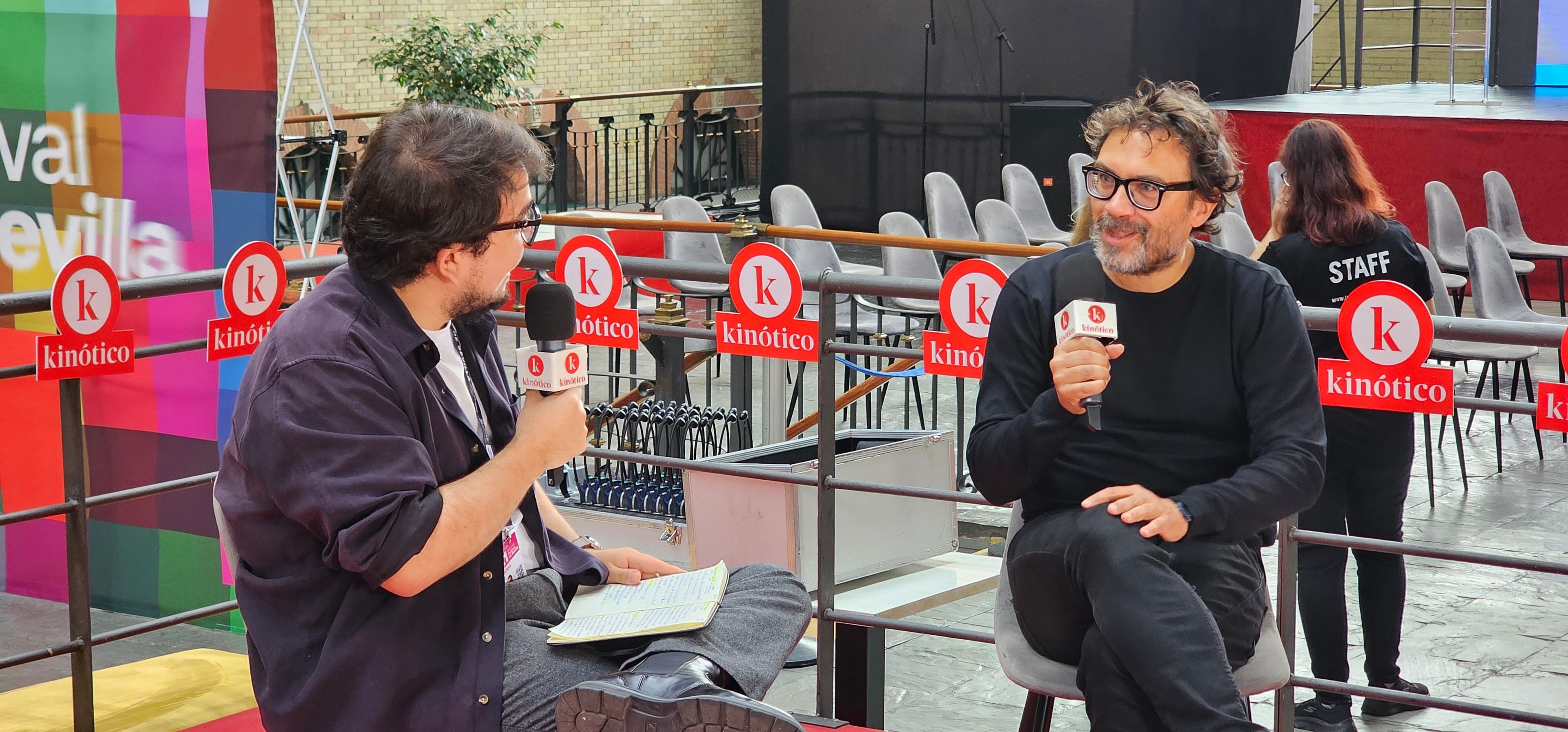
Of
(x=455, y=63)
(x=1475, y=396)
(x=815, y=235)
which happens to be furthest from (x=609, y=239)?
(x=455, y=63)

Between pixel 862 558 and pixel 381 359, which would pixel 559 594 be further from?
pixel 862 558

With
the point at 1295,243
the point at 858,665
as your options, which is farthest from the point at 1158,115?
the point at 1295,243

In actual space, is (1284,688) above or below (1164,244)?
below

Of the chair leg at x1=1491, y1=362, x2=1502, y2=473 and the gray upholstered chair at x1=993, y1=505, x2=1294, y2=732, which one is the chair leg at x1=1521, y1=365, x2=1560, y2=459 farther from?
the gray upholstered chair at x1=993, y1=505, x2=1294, y2=732

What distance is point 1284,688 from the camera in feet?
8.53

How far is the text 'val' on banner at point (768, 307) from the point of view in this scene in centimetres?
286

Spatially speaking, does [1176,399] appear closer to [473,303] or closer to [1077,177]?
[473,303]

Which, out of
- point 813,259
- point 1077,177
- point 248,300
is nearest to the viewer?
point 248,300

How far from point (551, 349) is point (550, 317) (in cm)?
5

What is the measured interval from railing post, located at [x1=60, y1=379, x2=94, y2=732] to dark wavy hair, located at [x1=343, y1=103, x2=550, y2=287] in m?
1.17

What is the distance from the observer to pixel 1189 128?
2238 mm

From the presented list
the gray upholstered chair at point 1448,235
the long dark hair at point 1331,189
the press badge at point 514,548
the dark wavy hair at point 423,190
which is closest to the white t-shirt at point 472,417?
the press badge at point 514,548

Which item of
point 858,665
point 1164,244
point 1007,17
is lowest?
point 858,665

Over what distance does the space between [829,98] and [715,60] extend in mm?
3955
